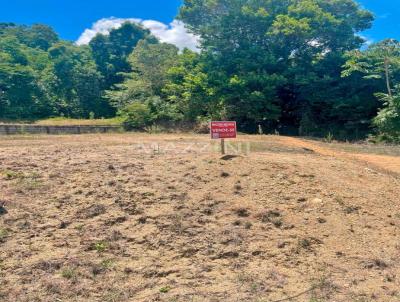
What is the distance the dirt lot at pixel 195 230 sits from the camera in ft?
14.9

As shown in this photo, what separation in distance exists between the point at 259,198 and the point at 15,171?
442cm

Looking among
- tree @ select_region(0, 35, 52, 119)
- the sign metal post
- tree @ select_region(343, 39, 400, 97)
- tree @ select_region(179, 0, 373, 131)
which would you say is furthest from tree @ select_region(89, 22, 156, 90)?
the sign metal post

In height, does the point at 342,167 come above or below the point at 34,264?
above

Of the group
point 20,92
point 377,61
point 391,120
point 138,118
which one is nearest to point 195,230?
point 391,120

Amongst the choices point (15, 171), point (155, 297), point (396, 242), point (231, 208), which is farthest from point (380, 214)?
point (15, 171)

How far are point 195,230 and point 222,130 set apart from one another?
10.4ft

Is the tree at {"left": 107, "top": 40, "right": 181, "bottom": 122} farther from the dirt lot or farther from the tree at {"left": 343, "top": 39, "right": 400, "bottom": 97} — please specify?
the dirt lot

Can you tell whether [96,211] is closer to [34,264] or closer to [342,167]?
[34,264]

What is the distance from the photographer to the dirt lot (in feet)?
14.9

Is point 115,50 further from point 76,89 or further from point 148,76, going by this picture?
point 148,76

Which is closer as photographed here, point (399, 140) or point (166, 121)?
point (399, 140)

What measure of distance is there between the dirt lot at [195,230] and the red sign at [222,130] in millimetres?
539

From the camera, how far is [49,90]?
37406 mm

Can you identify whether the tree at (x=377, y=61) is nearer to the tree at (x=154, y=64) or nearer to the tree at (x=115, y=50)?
the tree at (x=154, y=64)
